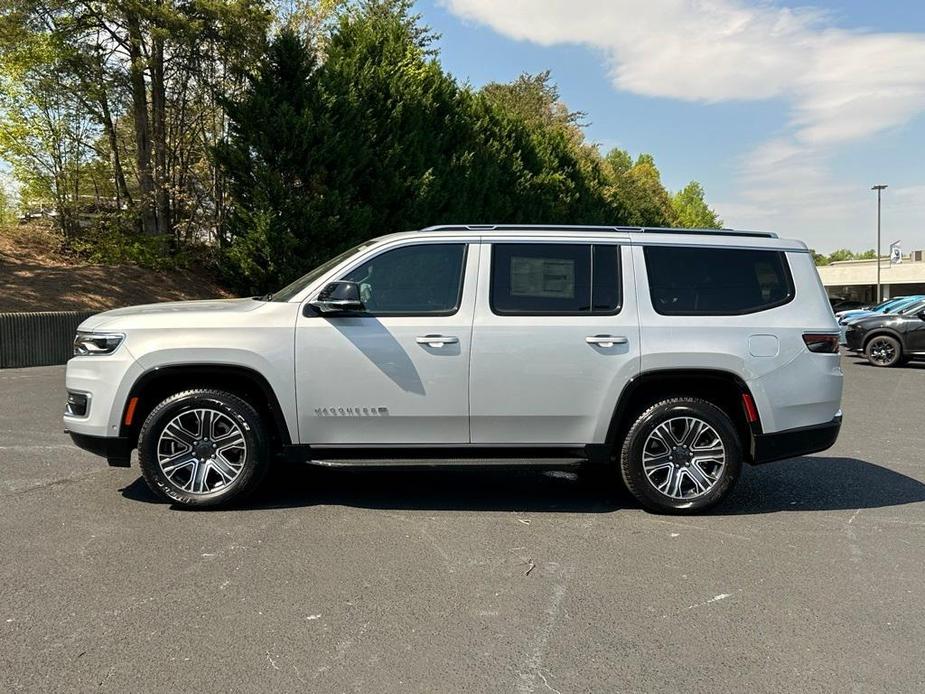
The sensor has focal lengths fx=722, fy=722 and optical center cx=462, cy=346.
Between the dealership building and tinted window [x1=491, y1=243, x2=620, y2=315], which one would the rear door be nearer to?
tinted window [x1=491, y1=243, x2=620, y2=315]

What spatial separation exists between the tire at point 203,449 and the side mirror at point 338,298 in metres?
0.87

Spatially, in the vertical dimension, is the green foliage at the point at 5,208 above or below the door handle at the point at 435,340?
above

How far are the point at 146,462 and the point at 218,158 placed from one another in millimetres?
14034

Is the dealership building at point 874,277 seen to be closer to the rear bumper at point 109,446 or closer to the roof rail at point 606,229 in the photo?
the roof rail at point 606,229

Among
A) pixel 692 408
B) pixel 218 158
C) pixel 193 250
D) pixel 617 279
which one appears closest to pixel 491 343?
pixel 617 279

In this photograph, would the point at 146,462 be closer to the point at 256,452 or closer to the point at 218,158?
the point at 256,452

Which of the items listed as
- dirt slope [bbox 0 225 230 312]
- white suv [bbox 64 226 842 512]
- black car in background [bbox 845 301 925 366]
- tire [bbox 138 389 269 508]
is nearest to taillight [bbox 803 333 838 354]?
white suv [bbox 64 226 842 512]

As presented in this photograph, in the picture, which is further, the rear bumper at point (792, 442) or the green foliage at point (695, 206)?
the green foliage at point (695, 206)

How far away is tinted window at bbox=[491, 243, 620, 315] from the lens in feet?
16.7

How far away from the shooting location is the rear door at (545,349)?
496cm

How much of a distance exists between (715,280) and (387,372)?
245cm

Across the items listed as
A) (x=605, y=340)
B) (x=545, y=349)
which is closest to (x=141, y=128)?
(x=545, y=349)

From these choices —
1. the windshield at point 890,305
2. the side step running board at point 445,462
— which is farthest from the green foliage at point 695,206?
the side step running board at point 445,462

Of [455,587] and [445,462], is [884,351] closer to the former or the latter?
[445,462]
